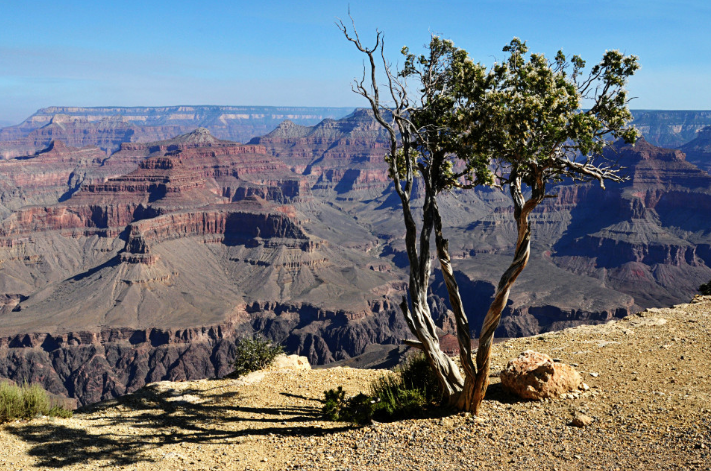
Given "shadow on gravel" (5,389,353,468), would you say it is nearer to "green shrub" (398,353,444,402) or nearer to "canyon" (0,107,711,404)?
"green shrub" (398,353,444,402)

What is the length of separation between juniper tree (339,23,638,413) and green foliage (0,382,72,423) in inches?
446

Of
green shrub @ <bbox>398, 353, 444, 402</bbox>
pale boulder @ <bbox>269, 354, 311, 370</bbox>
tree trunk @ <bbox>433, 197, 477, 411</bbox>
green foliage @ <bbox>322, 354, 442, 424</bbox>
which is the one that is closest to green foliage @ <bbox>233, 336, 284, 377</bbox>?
pale boulder @ <bbox>269, 354, 311, 370</bbox>

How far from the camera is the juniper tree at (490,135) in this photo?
12734 mm

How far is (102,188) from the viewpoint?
604ft

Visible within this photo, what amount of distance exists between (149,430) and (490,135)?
1250cm

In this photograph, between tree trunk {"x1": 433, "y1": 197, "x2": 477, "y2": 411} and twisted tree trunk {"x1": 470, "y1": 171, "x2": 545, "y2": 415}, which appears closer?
twisted tree trunk {"x1": 470, "y1": 171, "x2": 545, "y2": 415}

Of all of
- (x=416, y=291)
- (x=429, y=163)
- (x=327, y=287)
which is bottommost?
(x=327, y=287)

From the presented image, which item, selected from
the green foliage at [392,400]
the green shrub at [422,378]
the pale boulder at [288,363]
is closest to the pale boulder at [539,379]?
the green shrub at [422,378]

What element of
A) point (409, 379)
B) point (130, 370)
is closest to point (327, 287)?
Answer: point (130, 370)

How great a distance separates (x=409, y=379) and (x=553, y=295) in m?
116

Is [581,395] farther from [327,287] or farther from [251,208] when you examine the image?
[251,208]

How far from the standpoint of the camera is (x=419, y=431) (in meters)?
13.7

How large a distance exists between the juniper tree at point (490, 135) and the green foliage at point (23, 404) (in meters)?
11.3

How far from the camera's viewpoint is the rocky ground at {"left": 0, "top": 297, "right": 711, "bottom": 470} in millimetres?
12195
